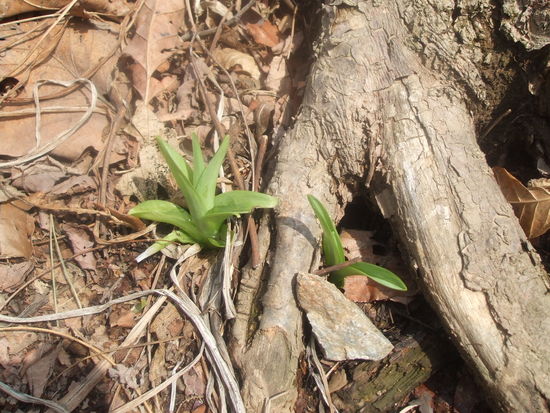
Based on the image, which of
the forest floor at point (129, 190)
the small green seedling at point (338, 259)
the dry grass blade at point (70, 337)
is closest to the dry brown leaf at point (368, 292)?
the forest floor at point (129, 190)

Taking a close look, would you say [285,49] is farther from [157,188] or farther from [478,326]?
[478,326]

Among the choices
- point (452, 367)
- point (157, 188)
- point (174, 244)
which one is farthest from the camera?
point (157, 188)

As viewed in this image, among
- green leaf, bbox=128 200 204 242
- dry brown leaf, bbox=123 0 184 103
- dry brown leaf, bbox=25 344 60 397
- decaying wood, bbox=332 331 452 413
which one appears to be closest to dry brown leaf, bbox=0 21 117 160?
dry brown leaf, bbox=123 0 184 103

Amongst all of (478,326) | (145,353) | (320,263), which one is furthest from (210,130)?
(478,326)

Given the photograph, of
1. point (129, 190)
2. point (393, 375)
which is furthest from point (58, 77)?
point (393, 375)

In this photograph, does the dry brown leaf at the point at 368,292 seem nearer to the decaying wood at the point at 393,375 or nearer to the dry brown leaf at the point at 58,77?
the decaying wood at the point at 393,375

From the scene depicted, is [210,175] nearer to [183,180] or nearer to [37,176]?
[183,180]
